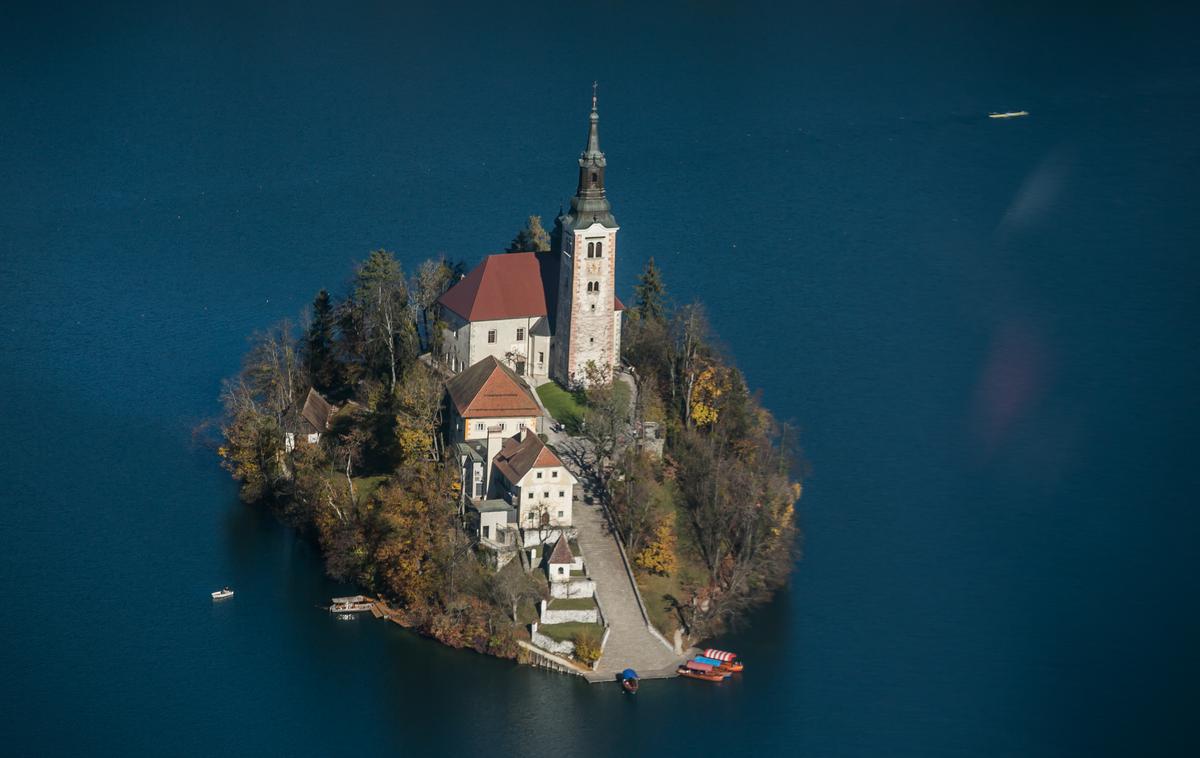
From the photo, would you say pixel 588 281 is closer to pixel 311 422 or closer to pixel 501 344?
pixel 501 344

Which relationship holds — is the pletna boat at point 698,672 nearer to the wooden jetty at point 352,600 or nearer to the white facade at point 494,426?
the white facade at point 494,426

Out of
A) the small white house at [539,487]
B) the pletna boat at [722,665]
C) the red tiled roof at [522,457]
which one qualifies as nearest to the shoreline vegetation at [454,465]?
the pletna boat at [722,665]

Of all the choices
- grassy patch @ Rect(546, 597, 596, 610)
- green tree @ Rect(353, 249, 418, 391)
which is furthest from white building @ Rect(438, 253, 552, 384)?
grassy patch @ Rect(546, 597, 596, 610)

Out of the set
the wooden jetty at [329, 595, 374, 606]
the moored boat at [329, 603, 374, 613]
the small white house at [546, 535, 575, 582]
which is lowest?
the moored boat at [329, 603, 374, 613]

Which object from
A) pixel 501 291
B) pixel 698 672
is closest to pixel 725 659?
pixel 698 672

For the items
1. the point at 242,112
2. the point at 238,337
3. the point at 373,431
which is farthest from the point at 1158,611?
the point at 242,112

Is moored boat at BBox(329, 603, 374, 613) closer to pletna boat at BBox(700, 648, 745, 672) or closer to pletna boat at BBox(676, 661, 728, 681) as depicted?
pletna boat at BBox(676, 661, 728, 681)
